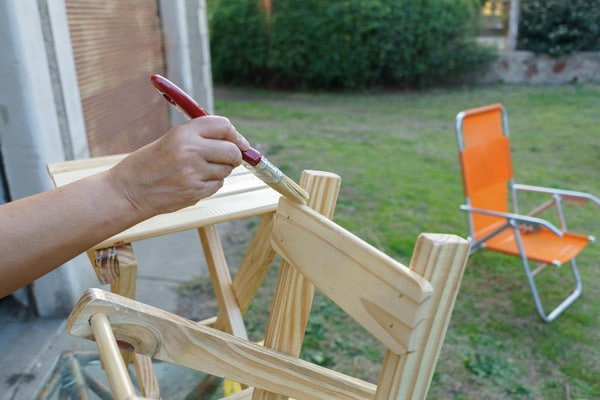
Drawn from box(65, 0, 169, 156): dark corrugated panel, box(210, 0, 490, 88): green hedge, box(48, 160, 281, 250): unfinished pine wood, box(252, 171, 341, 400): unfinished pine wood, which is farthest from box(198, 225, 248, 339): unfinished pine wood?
box(210, 0, 490, 88): green hedge

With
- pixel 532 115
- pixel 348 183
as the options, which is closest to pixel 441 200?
pixel 348 183

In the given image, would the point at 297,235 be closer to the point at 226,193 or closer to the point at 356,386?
the point at 356,386

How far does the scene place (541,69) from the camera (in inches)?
454

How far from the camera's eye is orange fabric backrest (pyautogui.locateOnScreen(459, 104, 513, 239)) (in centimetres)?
312

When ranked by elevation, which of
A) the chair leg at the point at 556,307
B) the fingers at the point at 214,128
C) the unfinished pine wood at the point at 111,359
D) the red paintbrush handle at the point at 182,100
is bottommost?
the chair leg at the point at 556,307

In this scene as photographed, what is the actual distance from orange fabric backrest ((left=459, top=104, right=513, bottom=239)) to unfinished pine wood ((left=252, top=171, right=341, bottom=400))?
6.87 ft

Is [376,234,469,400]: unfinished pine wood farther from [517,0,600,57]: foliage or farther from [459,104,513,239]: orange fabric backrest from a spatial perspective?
[517,0,600,57]: foliage

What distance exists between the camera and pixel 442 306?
88 centimetres

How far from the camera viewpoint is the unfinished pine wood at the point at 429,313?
830mm

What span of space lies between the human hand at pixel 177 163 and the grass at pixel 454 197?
1.81 meters

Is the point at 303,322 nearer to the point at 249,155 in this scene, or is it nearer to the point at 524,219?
the point at 249,155

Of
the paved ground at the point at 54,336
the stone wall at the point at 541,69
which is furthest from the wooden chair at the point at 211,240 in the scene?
the stone wall at the point at 541,69

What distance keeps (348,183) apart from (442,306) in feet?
14.3

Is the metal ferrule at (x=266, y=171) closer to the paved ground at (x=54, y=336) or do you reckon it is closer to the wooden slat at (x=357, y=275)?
the wooden slat at (x=357, y=275)
